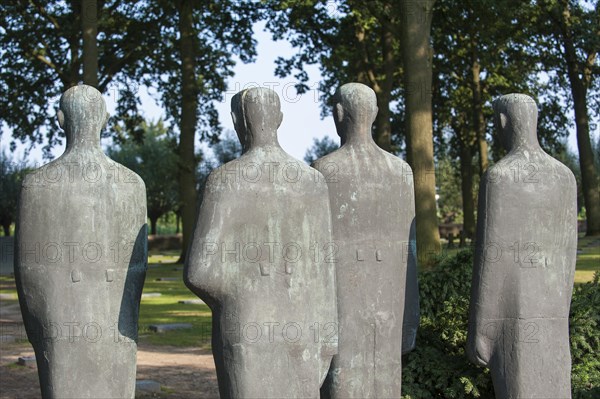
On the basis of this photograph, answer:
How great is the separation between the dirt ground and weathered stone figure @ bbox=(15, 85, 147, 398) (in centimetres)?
417

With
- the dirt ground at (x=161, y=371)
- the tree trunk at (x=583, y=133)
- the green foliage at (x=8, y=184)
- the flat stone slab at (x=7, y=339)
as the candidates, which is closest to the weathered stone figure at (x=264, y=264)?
the dirt ground at (x=161, y=371)

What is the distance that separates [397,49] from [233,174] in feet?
82.5

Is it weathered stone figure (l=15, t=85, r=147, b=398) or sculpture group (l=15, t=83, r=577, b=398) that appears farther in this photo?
weathered stone figure (l=15, t=85, r=147, b=398)

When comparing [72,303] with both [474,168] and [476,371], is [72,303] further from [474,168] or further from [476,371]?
[474,168]

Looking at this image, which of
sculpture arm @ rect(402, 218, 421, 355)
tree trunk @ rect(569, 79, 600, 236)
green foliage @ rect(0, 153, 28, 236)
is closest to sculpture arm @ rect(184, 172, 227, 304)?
sculpture arm @ rect(402, 218, 421, 355)

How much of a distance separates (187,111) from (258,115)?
2262 centimetres

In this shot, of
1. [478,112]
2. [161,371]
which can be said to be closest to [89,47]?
[161,371]

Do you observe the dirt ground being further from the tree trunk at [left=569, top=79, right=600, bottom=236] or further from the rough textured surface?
the tree trunk at [left=569, top=79, right=600, bottom=236]

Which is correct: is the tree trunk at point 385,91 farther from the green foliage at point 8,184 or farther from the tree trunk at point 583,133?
the green foliage at point 8,184

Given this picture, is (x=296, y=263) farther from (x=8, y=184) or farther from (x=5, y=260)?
(x=8, y=184)

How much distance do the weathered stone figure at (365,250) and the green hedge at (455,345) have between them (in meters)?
1.21

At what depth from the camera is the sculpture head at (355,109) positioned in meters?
6.70

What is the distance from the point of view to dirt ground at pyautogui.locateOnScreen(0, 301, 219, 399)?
10.5m

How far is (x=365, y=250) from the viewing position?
22.1 ft
